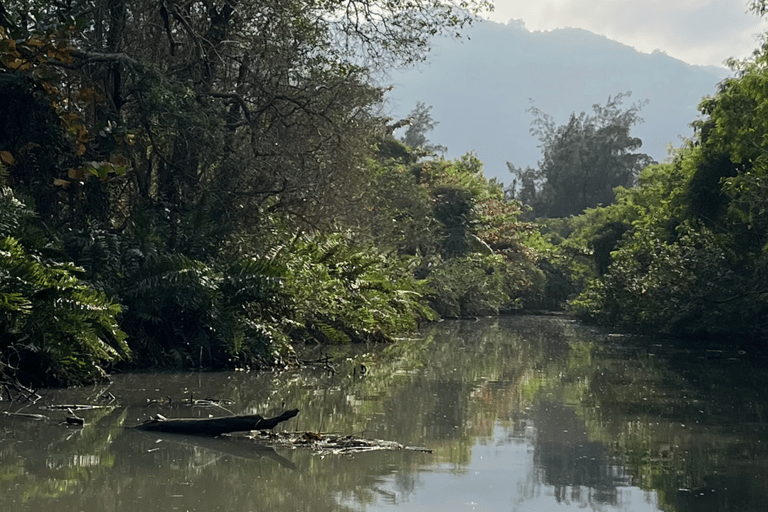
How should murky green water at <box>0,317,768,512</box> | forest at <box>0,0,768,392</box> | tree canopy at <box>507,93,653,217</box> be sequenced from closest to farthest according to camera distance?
murky green water at <box>0,317,768,512</box> < forest at <box>0,0,768,392</box> < tree canopy at <box>507,93,653,217</box>

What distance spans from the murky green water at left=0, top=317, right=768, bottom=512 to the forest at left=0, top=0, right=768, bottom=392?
0.93 meters

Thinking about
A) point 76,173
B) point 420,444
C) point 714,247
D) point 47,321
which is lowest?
point 420,444

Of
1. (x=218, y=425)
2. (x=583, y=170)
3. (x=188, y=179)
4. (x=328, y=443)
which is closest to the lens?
(x=328, y=443)

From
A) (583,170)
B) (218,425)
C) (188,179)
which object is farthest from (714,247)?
(583,170)

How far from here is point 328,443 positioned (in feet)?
23.4

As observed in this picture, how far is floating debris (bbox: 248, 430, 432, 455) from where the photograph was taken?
702 cm

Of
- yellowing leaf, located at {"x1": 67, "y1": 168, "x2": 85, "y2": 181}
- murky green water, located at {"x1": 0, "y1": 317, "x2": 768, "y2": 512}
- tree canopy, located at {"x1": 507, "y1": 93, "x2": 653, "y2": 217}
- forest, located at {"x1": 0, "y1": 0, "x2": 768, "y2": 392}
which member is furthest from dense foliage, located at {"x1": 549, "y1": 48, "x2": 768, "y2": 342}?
tree canopy, located at {"x1": 507, "y1": 93, "x2": 653, "y2": 217}

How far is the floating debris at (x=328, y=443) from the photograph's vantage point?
7.02m

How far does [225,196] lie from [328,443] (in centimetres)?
872

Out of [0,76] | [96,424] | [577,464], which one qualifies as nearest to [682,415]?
[577,464]

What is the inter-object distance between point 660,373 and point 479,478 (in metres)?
8.88

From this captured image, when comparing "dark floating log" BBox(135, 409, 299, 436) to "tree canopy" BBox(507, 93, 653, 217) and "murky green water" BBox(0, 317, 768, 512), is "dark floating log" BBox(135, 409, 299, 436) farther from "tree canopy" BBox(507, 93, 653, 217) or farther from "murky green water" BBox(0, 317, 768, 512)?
"tree canopy" BBox(507, 93, 653, 217)

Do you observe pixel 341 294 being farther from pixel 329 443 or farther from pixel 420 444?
pixel 329 443

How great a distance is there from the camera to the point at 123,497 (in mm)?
5332
